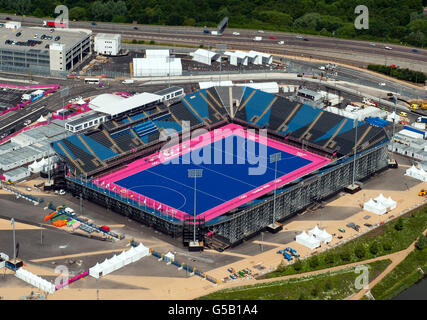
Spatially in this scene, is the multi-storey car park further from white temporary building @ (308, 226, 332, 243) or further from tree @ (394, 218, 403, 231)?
tree @ (394, 218, 403, 231)

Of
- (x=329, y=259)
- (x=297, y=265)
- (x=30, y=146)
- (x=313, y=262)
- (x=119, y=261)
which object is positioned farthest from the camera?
(x=30, y=146)

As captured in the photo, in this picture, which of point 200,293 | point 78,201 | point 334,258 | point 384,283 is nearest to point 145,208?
point 78,201

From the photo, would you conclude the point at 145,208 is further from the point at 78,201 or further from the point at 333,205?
the point at 333,205

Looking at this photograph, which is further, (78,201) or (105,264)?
(78,201)

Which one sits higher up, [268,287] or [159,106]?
[159,106]

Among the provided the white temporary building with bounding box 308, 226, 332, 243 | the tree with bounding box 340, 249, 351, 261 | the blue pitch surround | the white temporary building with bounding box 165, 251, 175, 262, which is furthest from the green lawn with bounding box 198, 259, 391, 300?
the blue pitch surround

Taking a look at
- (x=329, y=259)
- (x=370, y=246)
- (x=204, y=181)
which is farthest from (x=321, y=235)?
(x=204, y=181)

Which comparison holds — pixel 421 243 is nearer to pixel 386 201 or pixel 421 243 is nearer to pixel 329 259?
pixel 386 201
